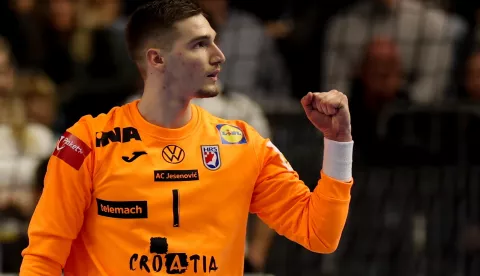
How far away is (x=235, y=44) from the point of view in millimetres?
6164

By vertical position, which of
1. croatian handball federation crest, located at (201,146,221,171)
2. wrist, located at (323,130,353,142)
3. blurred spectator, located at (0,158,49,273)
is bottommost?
blurred spectator, located at (0,158,49,273)

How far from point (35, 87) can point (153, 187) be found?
3.13 m

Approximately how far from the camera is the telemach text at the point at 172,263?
2.80 metres

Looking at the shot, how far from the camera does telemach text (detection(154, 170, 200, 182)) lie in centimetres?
284

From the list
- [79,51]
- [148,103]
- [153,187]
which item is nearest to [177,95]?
[148,103]

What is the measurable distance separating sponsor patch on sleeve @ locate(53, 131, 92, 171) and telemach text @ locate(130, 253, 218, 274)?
0.31 meters

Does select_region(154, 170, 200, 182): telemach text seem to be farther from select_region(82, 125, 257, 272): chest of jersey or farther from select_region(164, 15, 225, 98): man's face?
select_region(164, 15, 225, 98): man's face

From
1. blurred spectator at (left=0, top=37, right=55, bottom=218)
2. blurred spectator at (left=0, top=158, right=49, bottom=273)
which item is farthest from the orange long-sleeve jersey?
blurred spectator at (left=0, top=37, right=55, bottom=218)

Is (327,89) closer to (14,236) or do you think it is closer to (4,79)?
(4,79)

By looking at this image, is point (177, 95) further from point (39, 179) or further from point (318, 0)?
point (318, 0)

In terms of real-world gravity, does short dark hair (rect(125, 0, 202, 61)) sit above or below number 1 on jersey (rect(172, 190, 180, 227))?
above

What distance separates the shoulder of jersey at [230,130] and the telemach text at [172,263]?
37 cm

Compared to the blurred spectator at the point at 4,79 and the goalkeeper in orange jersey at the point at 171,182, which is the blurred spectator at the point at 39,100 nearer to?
the blurred spectator at the point at 4,79

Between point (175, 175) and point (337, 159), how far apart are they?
47 centimetres
